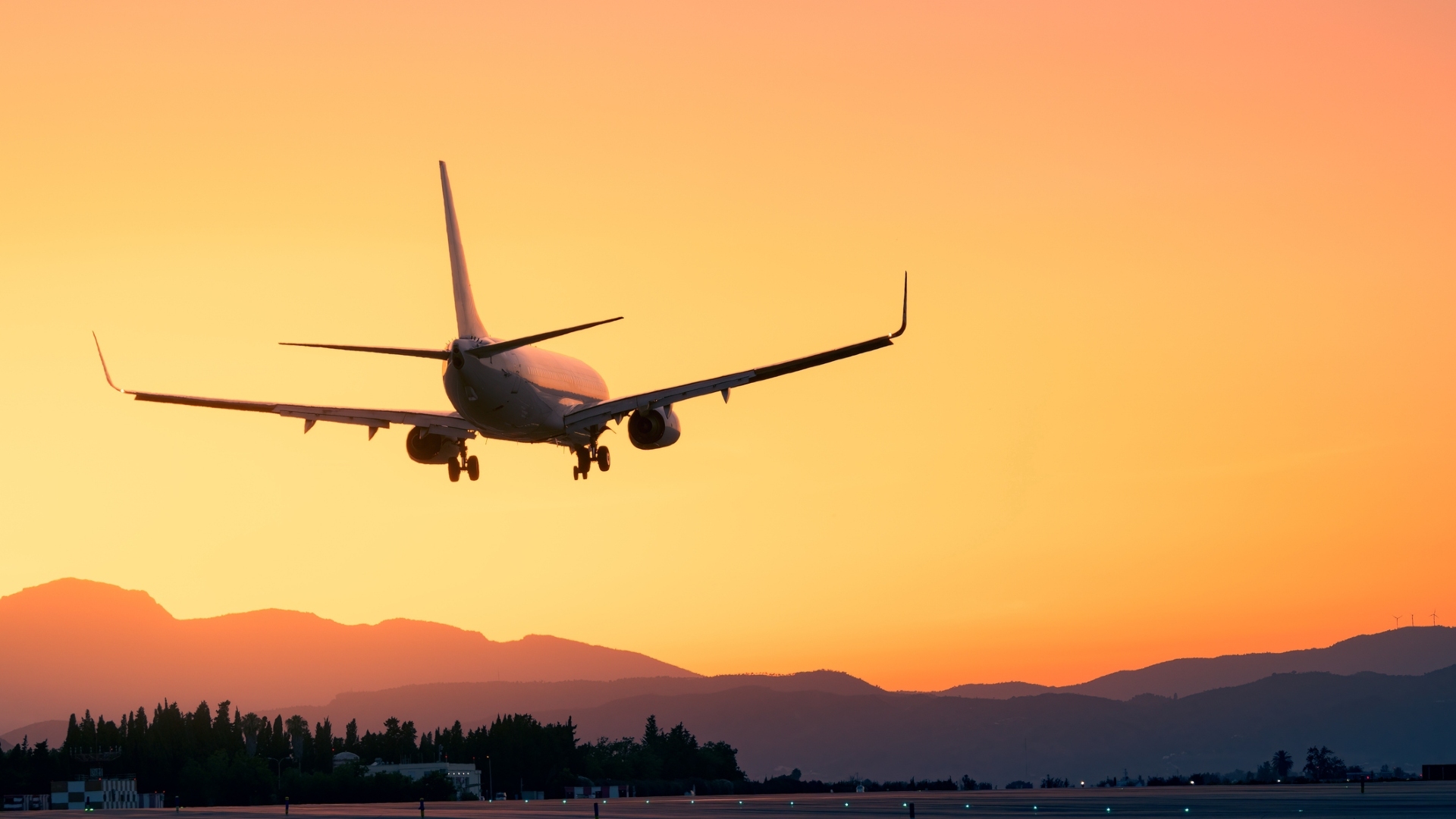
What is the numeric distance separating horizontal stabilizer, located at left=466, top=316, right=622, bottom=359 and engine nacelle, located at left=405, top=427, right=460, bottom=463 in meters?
8.05

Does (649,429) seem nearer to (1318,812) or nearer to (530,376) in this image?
(530,376)

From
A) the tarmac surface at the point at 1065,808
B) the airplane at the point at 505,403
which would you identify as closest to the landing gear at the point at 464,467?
the airplane at the point at 505,403

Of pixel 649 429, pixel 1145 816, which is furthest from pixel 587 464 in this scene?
pixel 1145 816

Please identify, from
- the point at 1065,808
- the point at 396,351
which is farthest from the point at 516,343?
the point at 1065,808

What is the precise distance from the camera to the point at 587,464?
8319 centimetres

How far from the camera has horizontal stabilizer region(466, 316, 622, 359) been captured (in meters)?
66.8

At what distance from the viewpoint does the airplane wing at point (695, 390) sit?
239 ft

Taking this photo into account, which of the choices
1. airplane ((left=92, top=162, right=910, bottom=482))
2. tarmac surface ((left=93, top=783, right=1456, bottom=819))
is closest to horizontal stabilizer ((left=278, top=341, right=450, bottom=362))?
airplane ((left=92, top=162, right=910, bottom=482))

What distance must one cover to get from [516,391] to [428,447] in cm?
701

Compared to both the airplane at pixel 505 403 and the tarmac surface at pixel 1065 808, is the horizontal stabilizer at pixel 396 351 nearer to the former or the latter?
the airplane at pixel 505 403

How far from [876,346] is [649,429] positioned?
559 inches

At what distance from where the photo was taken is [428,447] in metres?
81.1

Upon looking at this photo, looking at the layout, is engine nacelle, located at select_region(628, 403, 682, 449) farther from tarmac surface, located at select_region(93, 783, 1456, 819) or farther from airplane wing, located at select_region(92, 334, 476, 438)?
tarmac surface, located at select_region(93, 783, 1456, 819)

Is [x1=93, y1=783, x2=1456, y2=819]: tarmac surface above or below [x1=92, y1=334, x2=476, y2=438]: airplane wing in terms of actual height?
below
